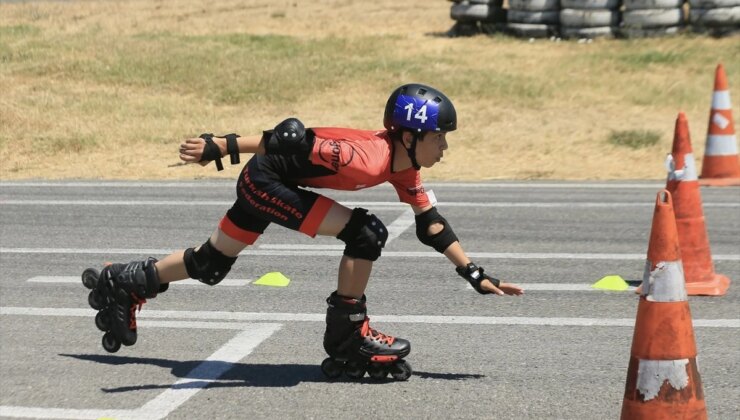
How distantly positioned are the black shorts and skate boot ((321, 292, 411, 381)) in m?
0.43

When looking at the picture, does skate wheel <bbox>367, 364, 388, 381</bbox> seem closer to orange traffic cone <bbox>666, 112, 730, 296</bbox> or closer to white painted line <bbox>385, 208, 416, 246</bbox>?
orange traffic cone <bbox>666, 112, 730, 296</bbox>

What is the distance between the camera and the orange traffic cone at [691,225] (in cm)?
786

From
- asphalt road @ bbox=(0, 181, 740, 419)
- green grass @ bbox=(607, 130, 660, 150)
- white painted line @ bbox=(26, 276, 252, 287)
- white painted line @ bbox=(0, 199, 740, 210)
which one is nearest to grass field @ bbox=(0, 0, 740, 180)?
green grass @ bbox=(607, 130, 660, 150)

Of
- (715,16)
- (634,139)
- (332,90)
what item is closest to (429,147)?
(634,139)

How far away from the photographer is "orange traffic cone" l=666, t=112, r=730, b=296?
7863 mm

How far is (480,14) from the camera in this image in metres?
22.2

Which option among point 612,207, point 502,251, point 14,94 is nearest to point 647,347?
point 502,251

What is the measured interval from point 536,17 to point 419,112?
1596 centimetres

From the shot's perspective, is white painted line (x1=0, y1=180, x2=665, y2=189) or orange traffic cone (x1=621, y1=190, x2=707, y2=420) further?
white painted line (x1=0, y1=180, x2=665, y2=189)

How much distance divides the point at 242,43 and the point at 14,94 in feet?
15.3

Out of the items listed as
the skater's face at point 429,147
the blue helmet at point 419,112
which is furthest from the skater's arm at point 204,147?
the skater's face at point 429,147

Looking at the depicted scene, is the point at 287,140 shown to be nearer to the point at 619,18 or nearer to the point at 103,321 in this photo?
the point at 103,321

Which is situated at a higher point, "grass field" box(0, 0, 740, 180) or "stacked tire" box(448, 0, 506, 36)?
"stacked tire" box(448, 0, 506, 36)

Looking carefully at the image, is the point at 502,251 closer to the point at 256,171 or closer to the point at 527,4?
the point at 256,171
